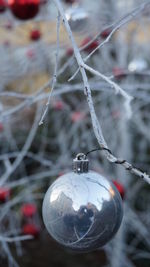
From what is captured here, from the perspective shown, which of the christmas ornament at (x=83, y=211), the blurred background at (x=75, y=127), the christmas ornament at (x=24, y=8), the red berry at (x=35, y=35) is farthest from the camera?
the red berry at (x=35, y=35)

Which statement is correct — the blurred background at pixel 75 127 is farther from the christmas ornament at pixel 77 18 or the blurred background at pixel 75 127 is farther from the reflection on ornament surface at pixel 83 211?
the reflection on ornament surface at pixel 83 211

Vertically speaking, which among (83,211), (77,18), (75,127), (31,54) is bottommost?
(83,211)

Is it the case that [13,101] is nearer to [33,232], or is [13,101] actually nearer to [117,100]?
[117,100]

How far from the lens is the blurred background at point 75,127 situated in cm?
287

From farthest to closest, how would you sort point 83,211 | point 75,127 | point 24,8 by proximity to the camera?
point 75,127 → point 24,8 → point 83,211

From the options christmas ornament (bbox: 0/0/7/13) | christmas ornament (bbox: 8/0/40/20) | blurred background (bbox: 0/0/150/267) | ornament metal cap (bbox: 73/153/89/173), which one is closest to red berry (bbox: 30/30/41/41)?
blurred background (bbox: 0/0/150/267)

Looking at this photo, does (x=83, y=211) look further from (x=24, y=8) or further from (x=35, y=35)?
(x=35, y=35)

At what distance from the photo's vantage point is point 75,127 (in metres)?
3.49

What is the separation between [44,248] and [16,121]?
153cm

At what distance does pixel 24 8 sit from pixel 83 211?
5.09ft

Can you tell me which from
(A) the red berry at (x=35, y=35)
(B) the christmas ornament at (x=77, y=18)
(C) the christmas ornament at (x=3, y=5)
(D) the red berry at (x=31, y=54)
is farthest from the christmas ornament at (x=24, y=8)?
(D) the red berry at (x=31, y=54)

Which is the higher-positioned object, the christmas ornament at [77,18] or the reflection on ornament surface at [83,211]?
the christmas ornament at [77,18]

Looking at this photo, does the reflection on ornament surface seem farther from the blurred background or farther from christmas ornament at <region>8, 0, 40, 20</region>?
christmas ornament at <region>8, 0, 40, 20</region>

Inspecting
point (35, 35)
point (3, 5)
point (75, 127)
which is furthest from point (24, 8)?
point (75, 127)
